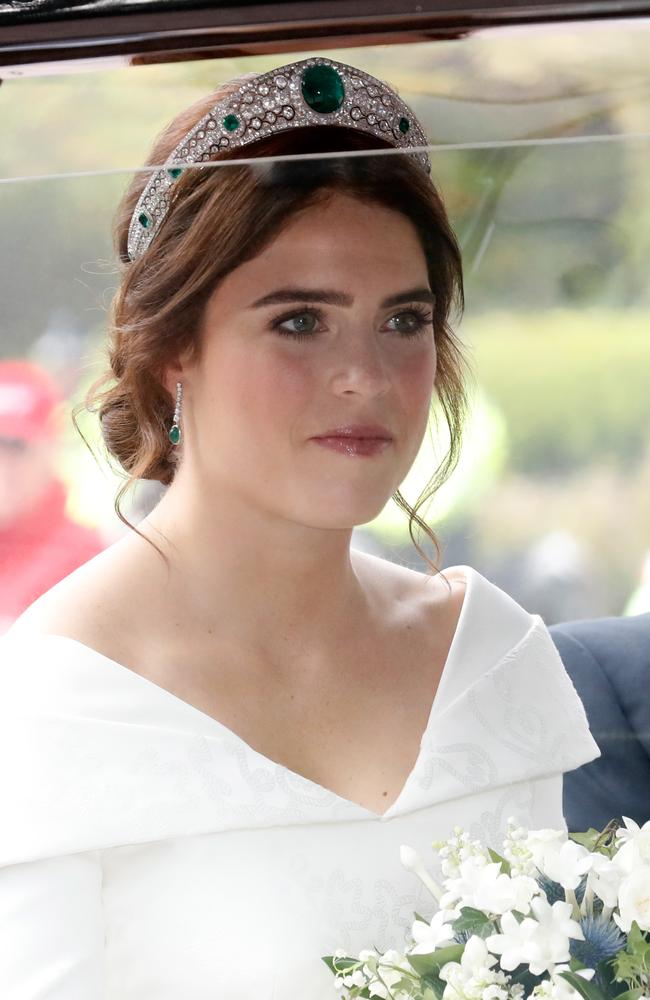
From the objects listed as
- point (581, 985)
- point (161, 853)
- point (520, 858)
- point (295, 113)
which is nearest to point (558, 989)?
point (581, 985)

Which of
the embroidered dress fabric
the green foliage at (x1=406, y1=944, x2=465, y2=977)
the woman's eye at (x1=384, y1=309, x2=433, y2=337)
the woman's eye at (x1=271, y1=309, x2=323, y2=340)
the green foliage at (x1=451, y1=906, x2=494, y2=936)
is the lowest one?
the embroidered dress fabric

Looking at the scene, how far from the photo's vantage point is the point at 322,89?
1.14 metres

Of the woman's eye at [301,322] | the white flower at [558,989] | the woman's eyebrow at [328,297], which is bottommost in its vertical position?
the white flower at [558,989]

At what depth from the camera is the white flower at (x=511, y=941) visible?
3.19ft

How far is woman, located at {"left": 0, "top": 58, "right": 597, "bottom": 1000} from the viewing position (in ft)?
4.30

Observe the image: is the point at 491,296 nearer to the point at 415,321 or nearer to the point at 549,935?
the point at 415,321

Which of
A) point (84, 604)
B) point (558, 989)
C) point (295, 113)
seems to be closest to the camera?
point (558, 989)

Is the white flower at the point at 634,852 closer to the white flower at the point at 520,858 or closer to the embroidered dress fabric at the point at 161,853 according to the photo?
the white flower at the point at 520,858

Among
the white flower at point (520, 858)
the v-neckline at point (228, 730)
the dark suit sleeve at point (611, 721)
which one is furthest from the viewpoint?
the dark suit sleeve at point (611, 721)

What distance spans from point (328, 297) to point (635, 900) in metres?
0.68

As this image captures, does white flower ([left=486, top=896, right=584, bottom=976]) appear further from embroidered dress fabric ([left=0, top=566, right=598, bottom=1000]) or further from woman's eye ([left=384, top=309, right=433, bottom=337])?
woman's eye ([left=384, top=309, right=433, bottom=337])

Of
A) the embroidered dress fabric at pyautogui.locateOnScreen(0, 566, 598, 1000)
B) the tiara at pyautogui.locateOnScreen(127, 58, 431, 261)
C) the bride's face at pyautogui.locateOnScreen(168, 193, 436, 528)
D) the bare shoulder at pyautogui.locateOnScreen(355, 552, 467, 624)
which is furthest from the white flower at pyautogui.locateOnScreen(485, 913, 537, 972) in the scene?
the bare shoulder at pyautogui.locateOnScreen(355, 552, 467, 624)

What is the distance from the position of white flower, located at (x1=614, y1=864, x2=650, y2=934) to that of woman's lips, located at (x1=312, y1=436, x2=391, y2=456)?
1.96 feet

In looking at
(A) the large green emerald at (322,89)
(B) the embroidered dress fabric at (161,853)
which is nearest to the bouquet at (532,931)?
(B) the embroidered dress fabric at (161,853)
